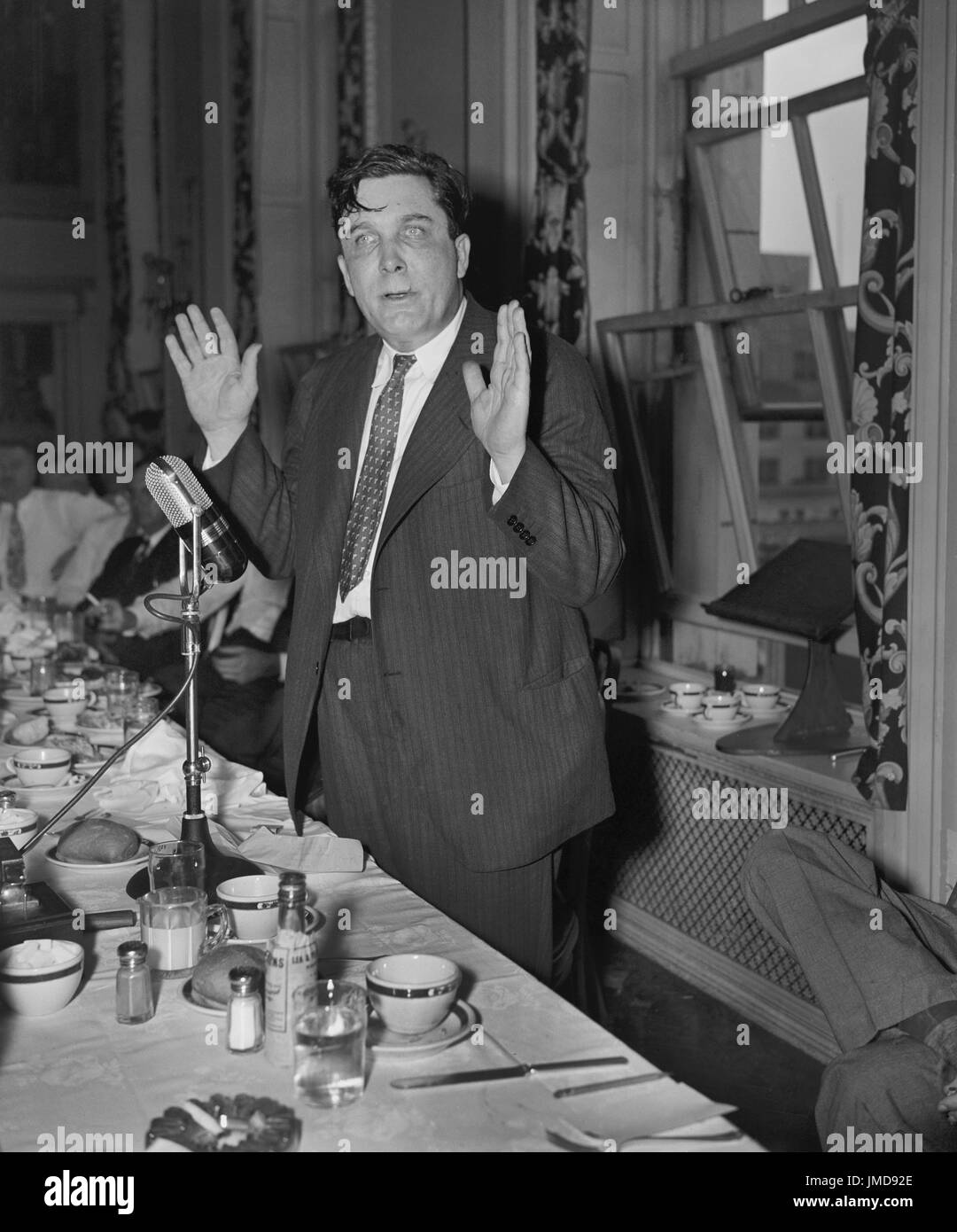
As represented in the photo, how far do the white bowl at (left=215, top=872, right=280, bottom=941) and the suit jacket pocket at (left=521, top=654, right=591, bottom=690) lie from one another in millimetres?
588

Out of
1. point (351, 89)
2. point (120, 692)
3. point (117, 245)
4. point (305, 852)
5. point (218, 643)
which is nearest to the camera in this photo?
point (305, 852)

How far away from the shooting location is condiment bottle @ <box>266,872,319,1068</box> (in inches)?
49.4

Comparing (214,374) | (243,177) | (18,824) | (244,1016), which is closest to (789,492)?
(214,374)

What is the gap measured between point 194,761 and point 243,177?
5.11 meters

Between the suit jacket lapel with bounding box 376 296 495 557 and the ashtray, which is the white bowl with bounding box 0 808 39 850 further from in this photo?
the ashtray

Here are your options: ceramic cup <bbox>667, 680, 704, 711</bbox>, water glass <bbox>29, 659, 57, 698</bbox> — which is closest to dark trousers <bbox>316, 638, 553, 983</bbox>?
water glass <bbox>29, 659, 57, 698</bbox>

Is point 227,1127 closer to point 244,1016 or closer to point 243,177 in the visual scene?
point 244,1016

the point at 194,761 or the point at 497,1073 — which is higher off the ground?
the point at 194,761

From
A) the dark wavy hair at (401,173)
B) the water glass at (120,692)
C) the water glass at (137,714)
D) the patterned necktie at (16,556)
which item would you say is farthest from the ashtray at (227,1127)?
the patterned necktie at (16,556)

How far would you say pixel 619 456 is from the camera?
420 centimetres

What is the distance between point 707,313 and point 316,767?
2.06 metres

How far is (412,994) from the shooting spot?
129 cm

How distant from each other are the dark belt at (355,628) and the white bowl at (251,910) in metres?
0.56
